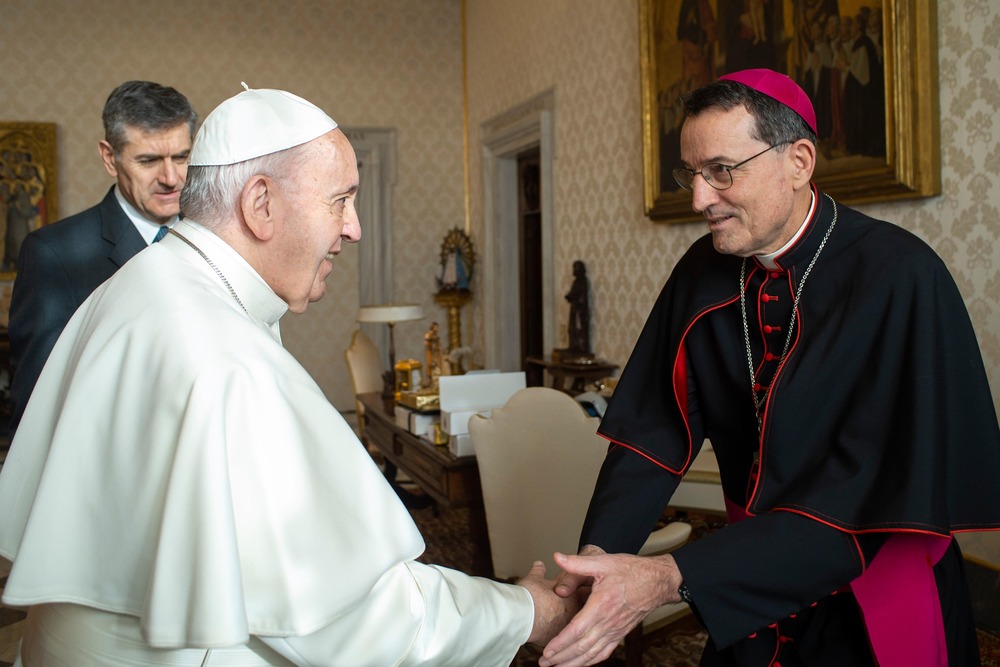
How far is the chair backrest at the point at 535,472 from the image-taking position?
2.77 m

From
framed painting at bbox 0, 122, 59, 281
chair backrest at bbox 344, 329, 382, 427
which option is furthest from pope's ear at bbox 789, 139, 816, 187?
framed painting at bbox 0, 122, 59, 281

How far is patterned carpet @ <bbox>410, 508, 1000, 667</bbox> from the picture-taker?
10.8 ft

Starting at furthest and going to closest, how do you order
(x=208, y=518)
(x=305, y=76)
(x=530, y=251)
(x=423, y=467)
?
(x=305, y=76), (x=530, y=251), (x=423, y=467), (x=208, y=518)

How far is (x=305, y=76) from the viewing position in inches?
367

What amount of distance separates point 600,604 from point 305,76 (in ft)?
28.4

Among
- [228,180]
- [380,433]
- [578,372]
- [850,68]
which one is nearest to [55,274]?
[228,180]

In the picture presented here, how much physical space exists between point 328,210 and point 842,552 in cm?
116

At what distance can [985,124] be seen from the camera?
3.53 metres

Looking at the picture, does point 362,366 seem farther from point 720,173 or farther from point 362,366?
point 720,173

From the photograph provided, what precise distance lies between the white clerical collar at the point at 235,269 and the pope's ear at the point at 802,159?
113 centimetres

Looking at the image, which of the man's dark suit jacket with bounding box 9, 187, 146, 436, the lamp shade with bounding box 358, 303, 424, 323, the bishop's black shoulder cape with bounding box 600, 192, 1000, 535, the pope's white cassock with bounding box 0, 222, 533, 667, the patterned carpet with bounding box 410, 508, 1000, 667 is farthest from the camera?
the lamp shade with bounding box 358, 303, 424, 323

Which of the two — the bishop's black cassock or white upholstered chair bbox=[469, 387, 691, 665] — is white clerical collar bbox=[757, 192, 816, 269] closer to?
the bishop's black cassock

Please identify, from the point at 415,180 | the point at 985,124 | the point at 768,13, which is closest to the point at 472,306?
the point at 415,180

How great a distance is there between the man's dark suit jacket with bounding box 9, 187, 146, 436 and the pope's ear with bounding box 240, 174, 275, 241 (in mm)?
1134
